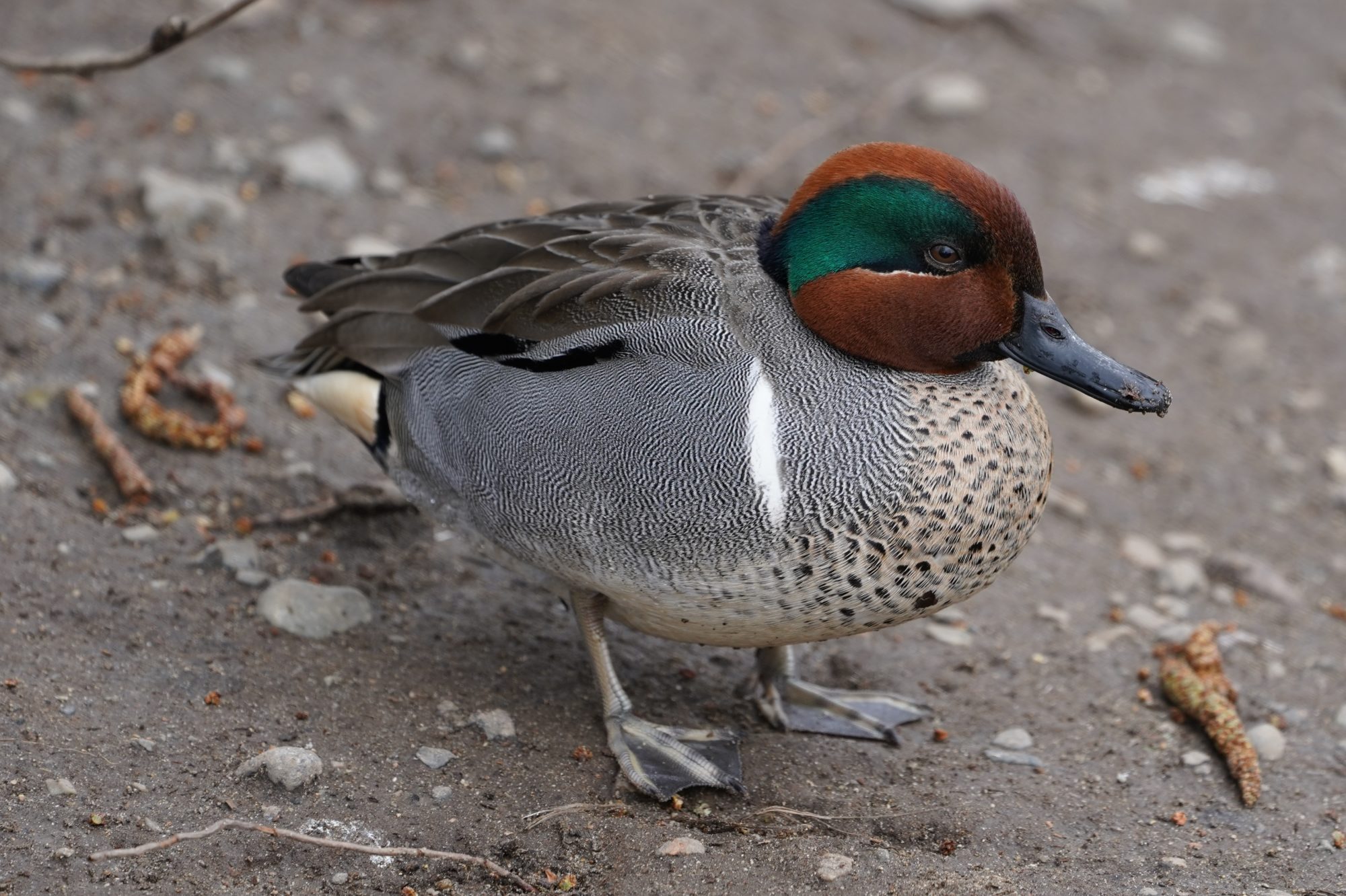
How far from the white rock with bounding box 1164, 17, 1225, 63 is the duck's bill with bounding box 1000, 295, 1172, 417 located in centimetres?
475

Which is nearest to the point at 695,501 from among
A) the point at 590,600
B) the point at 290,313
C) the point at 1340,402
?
the point at 590,600

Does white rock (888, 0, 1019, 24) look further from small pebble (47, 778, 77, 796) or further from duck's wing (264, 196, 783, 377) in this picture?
small pebble (47, 778, 77, 796)

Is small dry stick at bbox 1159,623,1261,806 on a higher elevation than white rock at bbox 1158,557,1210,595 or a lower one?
higher

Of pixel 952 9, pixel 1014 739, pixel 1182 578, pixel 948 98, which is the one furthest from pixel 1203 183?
pixel 1014 739

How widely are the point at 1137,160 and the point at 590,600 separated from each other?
409cm

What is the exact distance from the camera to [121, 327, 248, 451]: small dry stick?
3986 millimetres

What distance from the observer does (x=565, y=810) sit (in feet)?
9.90

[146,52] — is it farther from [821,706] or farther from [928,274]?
[821,706]

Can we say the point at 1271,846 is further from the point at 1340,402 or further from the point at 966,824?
the point at 1340,402

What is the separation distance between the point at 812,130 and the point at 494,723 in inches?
137

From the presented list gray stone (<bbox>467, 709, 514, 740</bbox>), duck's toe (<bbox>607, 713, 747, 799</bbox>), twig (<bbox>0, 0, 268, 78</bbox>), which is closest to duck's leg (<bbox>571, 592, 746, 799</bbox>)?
duck's toe (<bbox>607, 713, 747, 799</bbox>)

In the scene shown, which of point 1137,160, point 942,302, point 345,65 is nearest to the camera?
point 942,302

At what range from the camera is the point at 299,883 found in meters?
2.73

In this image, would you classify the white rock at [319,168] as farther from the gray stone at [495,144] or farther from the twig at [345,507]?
the twig at [345,507]
